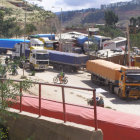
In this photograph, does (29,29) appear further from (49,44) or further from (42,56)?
(42,56)

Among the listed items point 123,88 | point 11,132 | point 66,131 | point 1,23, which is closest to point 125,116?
point 66,131

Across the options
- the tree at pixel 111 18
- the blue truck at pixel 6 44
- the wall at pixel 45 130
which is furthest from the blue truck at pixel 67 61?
the tree at pixel 111 18

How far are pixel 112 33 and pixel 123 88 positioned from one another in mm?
57509

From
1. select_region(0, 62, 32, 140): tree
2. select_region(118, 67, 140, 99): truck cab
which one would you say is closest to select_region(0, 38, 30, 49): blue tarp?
select_region(118, 67, 140, 99): truck cab

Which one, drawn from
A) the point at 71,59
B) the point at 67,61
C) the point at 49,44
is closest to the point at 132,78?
the point at 71,59

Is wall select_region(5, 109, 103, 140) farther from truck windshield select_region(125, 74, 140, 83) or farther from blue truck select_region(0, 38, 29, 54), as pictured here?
blue truck select_region(0, 38, 29, 54)

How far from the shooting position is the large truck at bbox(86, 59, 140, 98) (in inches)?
1008

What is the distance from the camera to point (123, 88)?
25.8 metres

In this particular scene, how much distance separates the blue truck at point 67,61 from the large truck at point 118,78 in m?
6.15

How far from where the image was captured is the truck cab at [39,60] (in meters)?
40.3

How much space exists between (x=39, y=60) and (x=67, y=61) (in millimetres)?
3407

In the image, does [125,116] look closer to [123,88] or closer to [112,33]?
[123,88]

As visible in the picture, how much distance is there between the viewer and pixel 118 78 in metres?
27.9

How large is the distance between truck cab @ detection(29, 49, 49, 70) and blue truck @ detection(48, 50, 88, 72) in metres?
1.64
